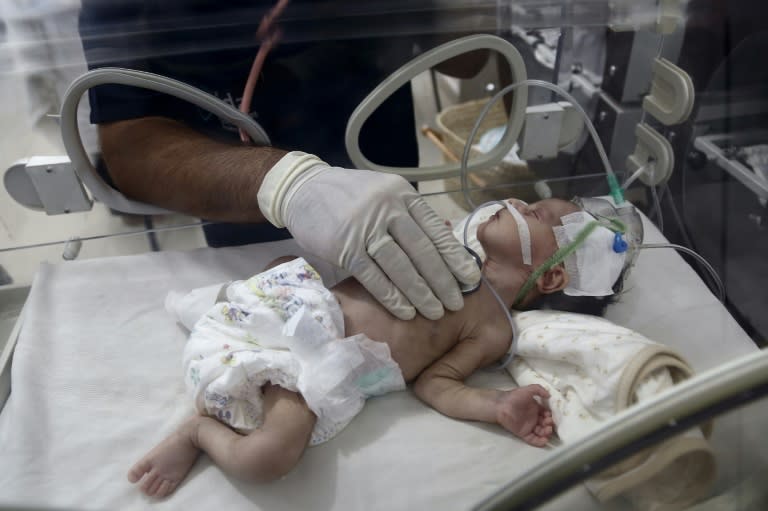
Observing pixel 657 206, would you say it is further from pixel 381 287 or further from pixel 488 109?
pixel 381 287

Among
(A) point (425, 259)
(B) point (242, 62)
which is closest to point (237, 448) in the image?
(A) point (425, 259)

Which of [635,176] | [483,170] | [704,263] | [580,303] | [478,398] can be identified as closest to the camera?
[478,398]

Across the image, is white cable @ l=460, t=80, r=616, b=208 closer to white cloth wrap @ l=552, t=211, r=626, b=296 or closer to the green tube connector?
the green tube connector

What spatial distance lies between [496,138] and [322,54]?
0.92 metres

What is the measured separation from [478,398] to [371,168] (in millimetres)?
666

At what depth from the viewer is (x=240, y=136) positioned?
1.37m

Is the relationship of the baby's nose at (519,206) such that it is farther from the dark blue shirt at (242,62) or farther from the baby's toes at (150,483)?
the baby's toes at (150,483)

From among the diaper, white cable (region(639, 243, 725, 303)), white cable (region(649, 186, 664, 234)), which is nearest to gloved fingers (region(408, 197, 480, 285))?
the diaper

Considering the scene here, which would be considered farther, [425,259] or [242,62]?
[242,62]

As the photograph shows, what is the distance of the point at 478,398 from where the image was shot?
1.04 meters

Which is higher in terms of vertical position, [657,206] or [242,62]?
[242,62]

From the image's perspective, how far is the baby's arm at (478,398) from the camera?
3.29 feet

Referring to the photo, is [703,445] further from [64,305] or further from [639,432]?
[64,305]

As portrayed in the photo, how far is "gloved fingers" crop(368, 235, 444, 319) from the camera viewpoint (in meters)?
1.09
